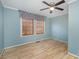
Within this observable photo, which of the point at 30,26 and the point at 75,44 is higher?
the point at 30,26

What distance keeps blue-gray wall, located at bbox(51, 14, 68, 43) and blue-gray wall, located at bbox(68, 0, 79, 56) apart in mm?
2177

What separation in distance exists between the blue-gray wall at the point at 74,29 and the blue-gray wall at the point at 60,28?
218 cm

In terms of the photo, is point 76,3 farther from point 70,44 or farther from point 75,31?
point 70,44

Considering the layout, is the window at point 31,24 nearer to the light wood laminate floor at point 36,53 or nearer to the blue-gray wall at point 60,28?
the blue-gray wall at point 60,28

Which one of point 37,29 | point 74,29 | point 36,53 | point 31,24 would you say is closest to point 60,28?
point 37,29

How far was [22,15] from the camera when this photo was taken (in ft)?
13.2

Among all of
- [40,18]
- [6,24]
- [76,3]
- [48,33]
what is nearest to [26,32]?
[6,24]

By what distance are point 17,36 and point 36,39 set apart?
1.65 metres

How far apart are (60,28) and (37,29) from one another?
2009 mm

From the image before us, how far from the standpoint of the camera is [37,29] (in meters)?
5.03

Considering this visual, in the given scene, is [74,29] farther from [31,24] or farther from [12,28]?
[12,28]

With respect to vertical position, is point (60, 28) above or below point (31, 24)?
below

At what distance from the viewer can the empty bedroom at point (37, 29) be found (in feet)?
8.24

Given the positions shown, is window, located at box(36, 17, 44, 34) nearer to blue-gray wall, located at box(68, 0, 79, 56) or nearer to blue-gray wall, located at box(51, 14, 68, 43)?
blue-gray wall, located at box(51, 14, 68, 43)
